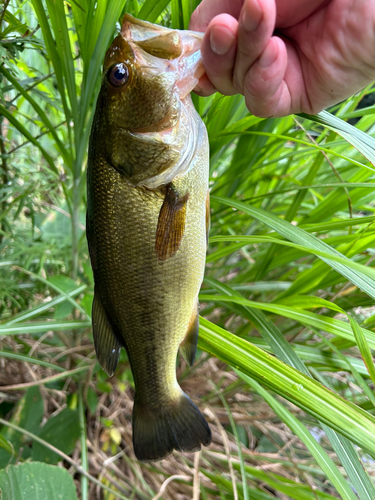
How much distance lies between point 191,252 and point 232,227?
2.65 feet

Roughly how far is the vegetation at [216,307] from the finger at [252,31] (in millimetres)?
196

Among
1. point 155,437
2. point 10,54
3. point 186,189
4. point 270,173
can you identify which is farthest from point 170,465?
point 10,54

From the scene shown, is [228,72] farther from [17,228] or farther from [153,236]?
[17,228]

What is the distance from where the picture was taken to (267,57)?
59 cm

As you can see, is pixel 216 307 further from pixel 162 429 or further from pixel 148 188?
pixel 148 188

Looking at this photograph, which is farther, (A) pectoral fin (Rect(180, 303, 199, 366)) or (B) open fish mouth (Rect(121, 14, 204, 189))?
(A) pectoral fin (Rect(180, 303, 199, 366))

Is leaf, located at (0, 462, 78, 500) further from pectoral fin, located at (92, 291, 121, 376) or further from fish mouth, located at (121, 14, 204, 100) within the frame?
fish mouth, located at (121, 14, 204, 100)

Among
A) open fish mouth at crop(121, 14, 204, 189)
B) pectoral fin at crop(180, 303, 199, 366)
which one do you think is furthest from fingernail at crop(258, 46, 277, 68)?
pectoral fin at crop(180, 303, 199, 366)

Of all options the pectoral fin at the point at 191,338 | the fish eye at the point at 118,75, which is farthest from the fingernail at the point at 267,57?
the pectoral fin at the point at 191,338

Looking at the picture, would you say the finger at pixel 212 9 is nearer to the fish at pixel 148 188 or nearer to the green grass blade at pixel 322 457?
the fish at pixel 148 188

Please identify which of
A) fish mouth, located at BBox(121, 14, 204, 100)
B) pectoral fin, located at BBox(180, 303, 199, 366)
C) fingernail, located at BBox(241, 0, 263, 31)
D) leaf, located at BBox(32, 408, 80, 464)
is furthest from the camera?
leaf, located at BBox(32, 408, 80, 464)

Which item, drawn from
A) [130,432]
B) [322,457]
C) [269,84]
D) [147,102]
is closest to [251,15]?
[269,84]

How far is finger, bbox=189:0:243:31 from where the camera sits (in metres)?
0.73

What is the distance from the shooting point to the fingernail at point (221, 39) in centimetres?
58
